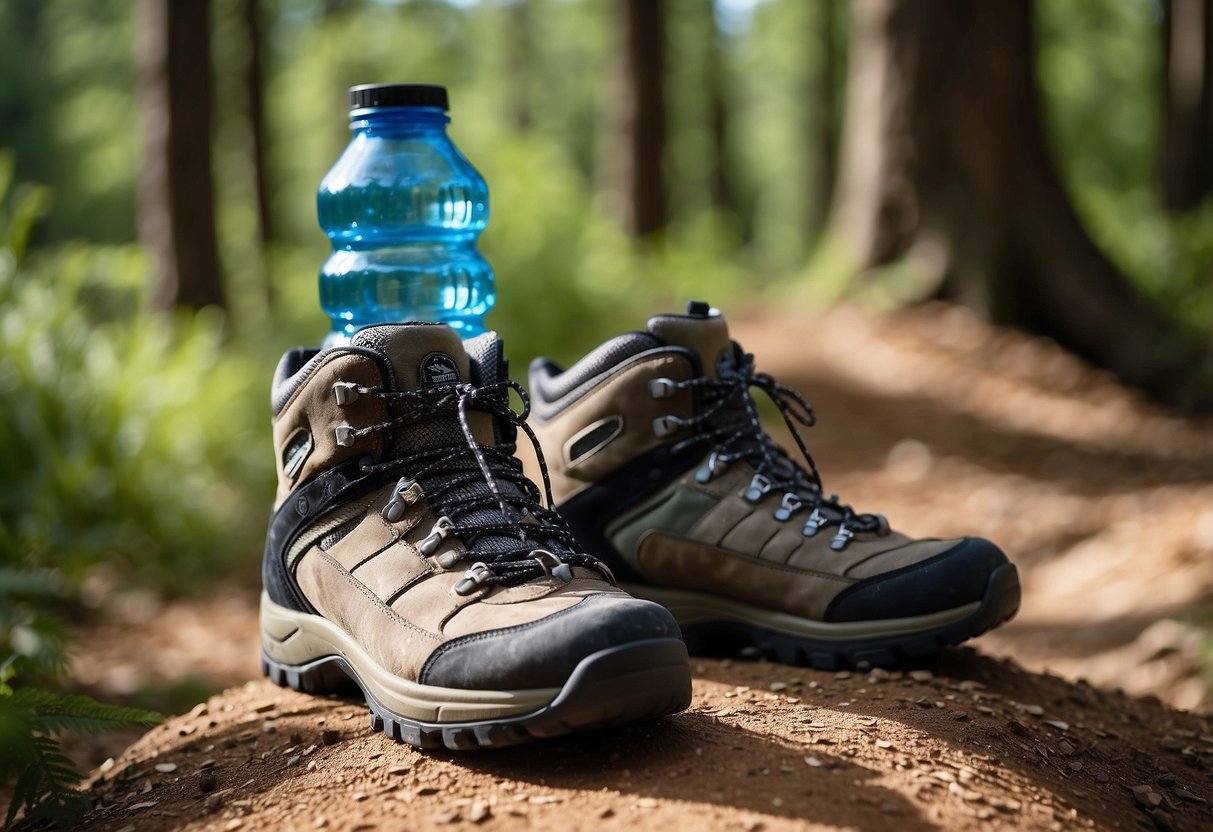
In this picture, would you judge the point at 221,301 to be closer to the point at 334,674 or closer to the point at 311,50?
the point at 334,674

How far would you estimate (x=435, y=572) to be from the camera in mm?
2117

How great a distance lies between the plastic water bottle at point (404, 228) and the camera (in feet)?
11.5

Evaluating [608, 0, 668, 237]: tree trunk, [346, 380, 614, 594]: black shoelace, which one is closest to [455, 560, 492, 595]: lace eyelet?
[346, 380, 614, 594]: black shoelace

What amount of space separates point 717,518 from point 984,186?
6274 millimetres

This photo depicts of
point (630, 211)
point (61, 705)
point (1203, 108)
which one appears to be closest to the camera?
point (61, 705)

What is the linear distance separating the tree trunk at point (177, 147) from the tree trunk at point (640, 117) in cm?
626

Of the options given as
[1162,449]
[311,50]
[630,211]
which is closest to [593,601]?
[1162,449]

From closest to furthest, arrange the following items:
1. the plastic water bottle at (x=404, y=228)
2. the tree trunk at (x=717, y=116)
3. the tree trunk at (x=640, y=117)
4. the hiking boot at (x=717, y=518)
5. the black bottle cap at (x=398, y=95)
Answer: the hiking boot at (x=717, y=518), the black bottle cap at (x=398, y=95), the plastic water bottle at (x=404, y=228), the tree trunk at (x=640, y=117), the tree trunk at (x=717, y=116)

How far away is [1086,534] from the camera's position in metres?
5.44

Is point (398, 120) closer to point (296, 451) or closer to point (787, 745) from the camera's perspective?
point (296, 451)

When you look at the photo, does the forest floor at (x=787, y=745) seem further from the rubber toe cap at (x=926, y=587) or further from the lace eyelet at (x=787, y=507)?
the lace eyelet at (x=787, y=507)

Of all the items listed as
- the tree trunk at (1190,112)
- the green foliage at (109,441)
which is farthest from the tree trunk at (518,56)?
the green foliage at (109,441)

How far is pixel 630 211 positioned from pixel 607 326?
16.9ft

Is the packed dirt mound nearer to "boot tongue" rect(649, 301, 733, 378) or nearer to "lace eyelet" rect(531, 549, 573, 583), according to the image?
"lace eyelet" rect(531, 549, 573, 583)
